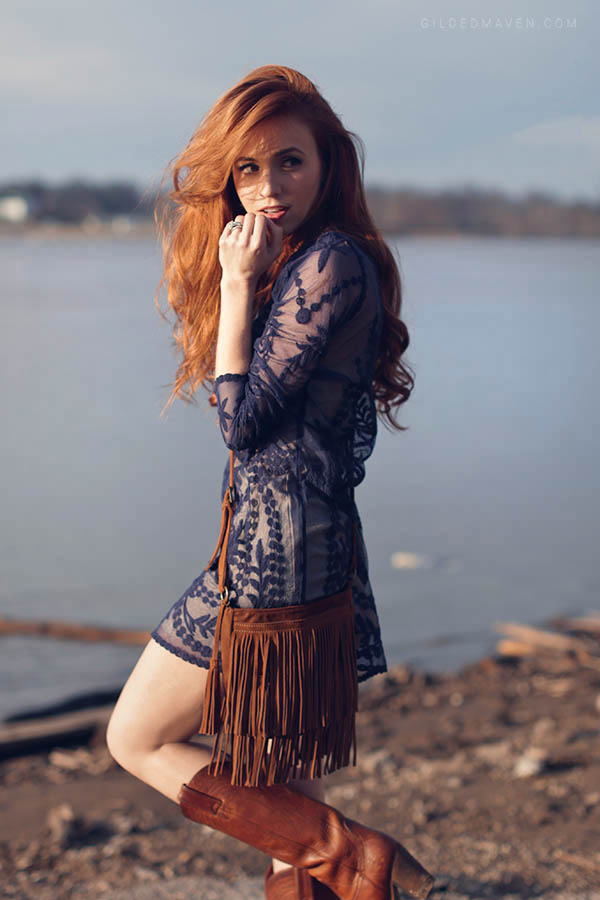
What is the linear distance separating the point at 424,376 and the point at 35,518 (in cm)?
1164

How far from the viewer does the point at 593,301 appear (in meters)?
43.0

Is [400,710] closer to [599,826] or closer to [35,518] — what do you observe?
[599,826]

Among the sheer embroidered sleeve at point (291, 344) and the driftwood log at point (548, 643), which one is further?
the driftwood log at point (548, 643)

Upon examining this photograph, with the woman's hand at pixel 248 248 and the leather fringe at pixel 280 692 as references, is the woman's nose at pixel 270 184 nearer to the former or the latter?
the woman's hand at pixel 248 248

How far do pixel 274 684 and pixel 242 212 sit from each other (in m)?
1.09

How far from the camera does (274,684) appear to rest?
7.52 ft

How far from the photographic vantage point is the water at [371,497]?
7.96m

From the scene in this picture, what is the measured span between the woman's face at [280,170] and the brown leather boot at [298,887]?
1.54m

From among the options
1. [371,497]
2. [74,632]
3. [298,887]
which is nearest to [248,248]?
[298,887]

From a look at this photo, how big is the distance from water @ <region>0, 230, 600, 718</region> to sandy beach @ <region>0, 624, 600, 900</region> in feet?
4.41

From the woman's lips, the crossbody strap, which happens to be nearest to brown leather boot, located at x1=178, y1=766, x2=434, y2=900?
the crossbody strap

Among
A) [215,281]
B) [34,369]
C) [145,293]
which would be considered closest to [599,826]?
[215,281]

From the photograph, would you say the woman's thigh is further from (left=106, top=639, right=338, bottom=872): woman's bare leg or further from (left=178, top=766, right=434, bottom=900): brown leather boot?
(left=178, top=766, right=434, bottom=900): brown leather boot

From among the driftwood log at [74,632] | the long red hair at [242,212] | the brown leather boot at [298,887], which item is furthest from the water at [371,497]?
the brown leather boot at [298,887]
